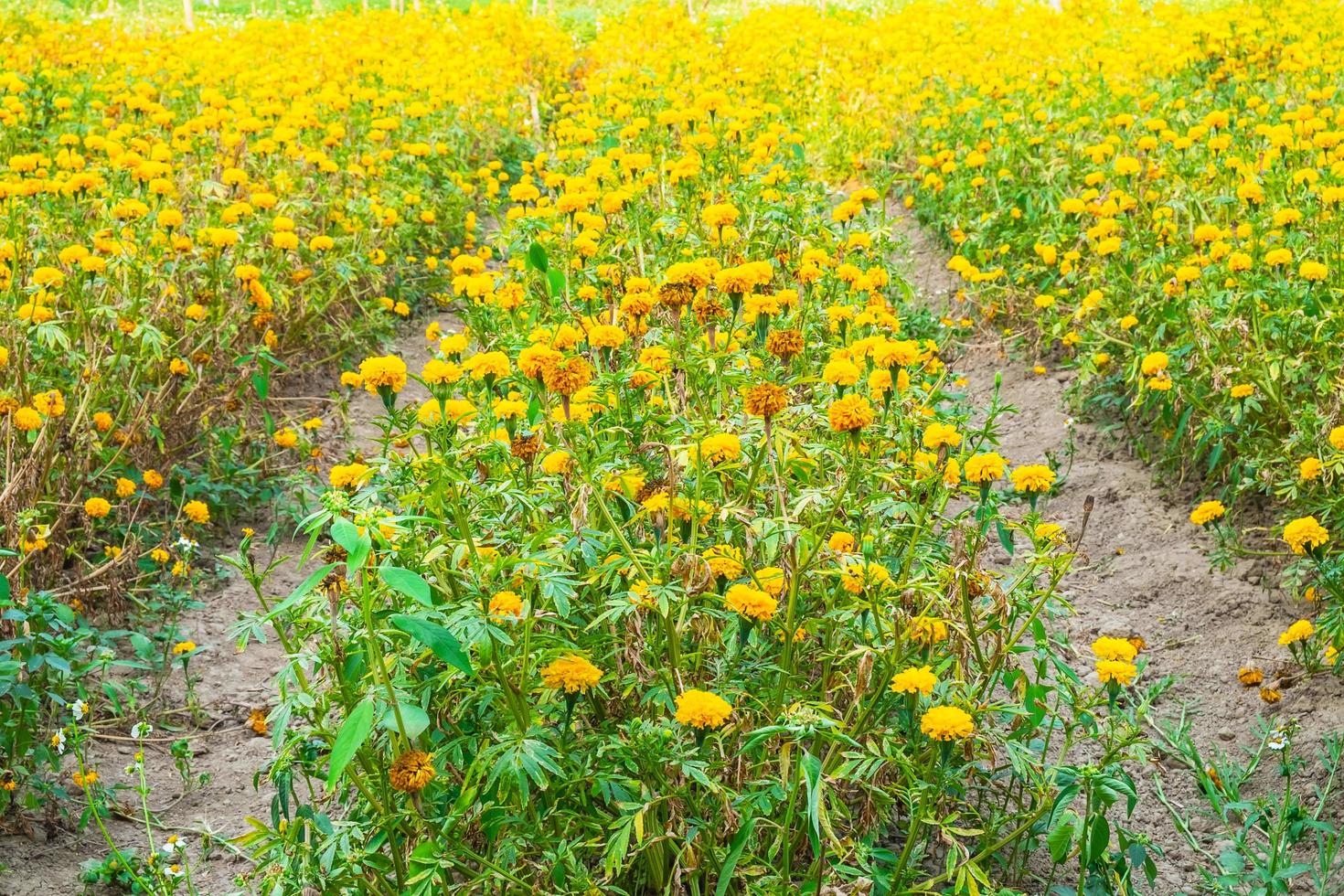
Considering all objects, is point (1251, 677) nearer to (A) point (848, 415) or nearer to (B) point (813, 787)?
(A) point (848, 415)

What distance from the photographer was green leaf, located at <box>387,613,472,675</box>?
1.79 metres

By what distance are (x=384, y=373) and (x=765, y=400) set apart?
33.4 inches

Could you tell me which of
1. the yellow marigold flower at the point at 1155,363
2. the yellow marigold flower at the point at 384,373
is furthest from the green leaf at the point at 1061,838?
the yellow marigold flower at the point at 1155,363

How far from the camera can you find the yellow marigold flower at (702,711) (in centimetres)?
215

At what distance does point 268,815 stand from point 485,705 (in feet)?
4.27

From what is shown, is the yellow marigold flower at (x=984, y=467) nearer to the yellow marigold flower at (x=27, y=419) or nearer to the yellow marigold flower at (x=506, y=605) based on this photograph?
the yellow marigold flower at (x=506, y=605)

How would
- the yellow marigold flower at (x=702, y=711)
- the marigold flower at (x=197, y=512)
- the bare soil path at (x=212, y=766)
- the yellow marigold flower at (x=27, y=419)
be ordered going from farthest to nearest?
the marigold flower at (x=197, y=512) → the yellow marigold flower at (x=27, y=419) → the bare soil path at (x=212, y=766) → the yellow marigold flower at (x=702, y=711)

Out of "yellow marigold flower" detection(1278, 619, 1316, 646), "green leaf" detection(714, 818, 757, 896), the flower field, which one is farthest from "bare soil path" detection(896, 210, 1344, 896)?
"green leaf" detection(714, 818, 757, 896)

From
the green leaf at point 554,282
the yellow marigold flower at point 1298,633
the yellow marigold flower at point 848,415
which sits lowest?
the yellow marigold flower at point 1298,633

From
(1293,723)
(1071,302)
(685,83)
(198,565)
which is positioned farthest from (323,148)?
(1293,723)

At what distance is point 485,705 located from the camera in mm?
2369

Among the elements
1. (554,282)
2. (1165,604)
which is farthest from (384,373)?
(1165,604)

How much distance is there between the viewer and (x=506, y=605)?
2197 mm

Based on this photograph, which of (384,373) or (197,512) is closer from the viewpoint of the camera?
(384,373)
